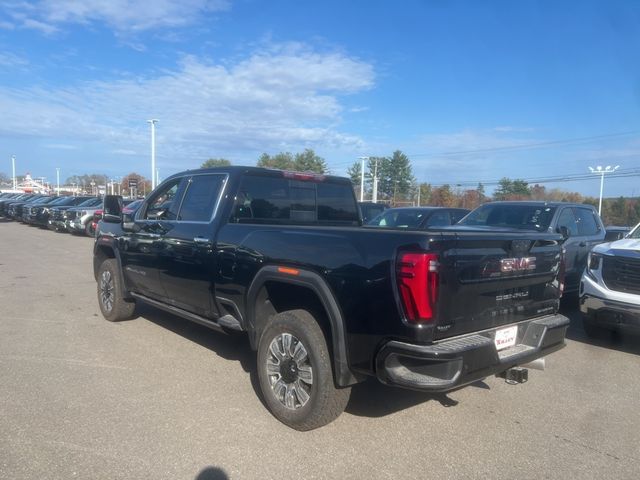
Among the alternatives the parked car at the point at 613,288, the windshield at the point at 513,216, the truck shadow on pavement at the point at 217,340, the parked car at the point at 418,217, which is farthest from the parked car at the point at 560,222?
the truck shadow on pavement at the point at 217,340

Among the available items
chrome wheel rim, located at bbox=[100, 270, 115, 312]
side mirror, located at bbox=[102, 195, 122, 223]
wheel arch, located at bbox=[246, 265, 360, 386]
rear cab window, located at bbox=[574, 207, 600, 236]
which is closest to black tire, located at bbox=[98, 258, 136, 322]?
chrome wheel rim, located at bbox=[100, 270, 115, 312]

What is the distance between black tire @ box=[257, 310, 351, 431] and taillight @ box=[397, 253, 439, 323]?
814mm

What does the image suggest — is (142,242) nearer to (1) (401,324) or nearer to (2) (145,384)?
(2) (145,384)

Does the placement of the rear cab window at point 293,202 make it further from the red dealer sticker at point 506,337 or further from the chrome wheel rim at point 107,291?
the chrome wheel rim at point 107,291

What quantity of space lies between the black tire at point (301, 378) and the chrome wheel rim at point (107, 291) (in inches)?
136

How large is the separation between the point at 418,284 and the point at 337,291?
63 centimetres

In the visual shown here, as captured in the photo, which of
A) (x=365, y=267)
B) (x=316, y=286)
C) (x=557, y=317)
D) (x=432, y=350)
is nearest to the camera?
(x=432, y=350)

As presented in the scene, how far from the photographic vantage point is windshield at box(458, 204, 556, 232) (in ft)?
27.1

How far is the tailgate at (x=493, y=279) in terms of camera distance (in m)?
3.24

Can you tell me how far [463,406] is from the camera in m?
4.33

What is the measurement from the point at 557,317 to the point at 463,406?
107cm

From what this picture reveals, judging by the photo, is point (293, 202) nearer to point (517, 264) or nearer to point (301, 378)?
point (301, 378)

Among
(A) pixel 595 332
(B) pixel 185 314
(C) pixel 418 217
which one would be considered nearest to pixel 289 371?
(B) pixel 185 314

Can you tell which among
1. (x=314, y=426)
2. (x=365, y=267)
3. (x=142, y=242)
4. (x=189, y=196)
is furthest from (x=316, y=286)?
(x=142, y=242)
